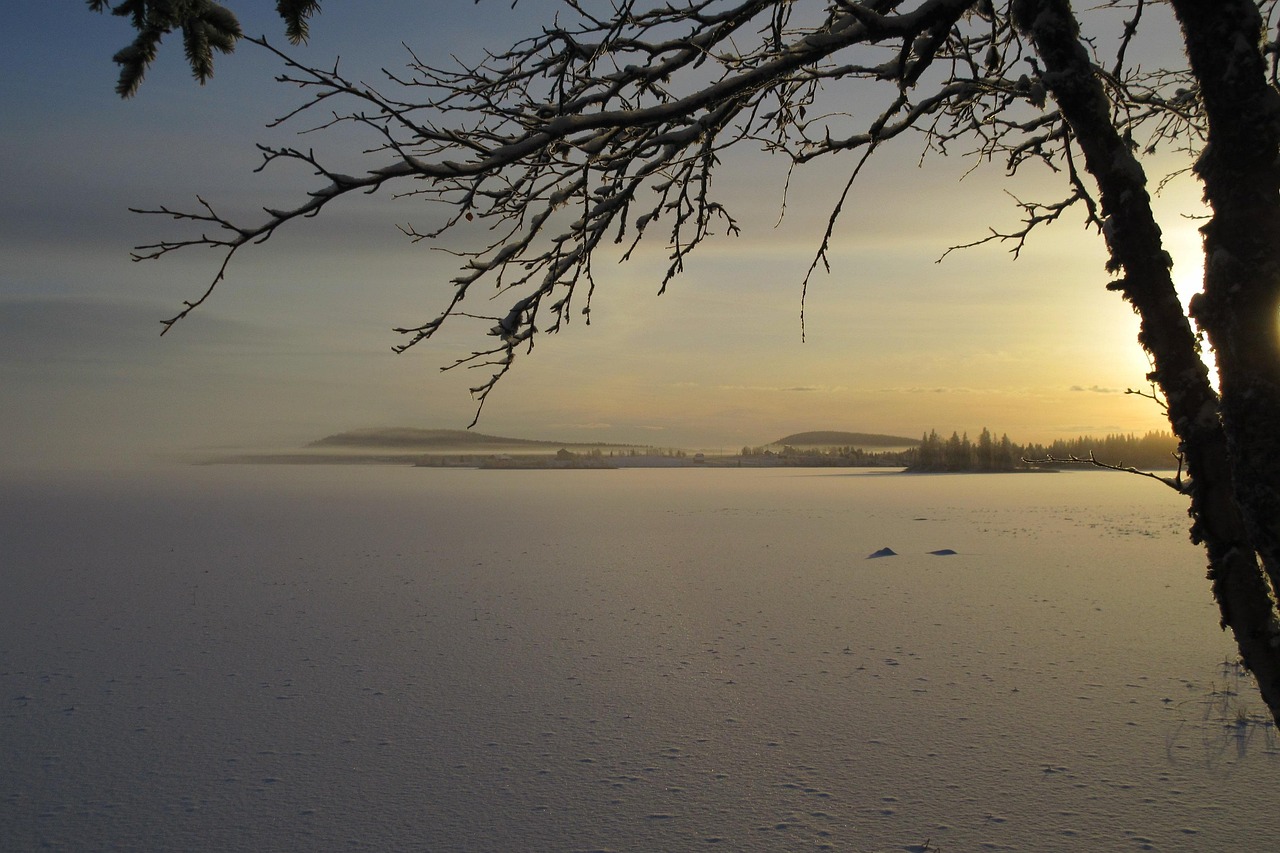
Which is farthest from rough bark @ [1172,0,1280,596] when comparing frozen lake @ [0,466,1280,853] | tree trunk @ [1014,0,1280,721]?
frozen lake @ [0,466,1280,853]

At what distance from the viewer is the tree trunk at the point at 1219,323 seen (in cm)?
203

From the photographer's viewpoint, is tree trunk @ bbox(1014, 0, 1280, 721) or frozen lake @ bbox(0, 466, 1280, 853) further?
frozen lake @ bbox(0, 466, 1280, 853)

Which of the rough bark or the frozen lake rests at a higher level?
the rough bark

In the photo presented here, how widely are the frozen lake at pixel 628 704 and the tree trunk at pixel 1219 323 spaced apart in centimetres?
123

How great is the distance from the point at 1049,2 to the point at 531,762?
11.0 ft

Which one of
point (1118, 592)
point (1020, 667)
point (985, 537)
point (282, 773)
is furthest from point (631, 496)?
point (282, 773)

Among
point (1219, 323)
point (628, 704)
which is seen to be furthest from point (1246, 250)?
point (628, 704)

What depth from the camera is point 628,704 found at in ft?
14.0

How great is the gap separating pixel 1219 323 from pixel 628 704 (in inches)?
125

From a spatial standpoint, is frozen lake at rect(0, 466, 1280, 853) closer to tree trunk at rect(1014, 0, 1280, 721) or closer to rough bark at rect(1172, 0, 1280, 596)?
tree trunk at rect(1014, 0, 1280, 721)

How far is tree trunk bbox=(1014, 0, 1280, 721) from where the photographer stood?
203 cm

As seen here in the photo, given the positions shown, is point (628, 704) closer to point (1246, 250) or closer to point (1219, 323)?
point (1219, 323)

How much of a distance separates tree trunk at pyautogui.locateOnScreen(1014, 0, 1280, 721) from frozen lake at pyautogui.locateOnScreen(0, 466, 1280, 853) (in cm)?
123

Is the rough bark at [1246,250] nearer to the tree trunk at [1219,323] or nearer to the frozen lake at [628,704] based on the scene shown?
the tree trunk at [1219,323]
